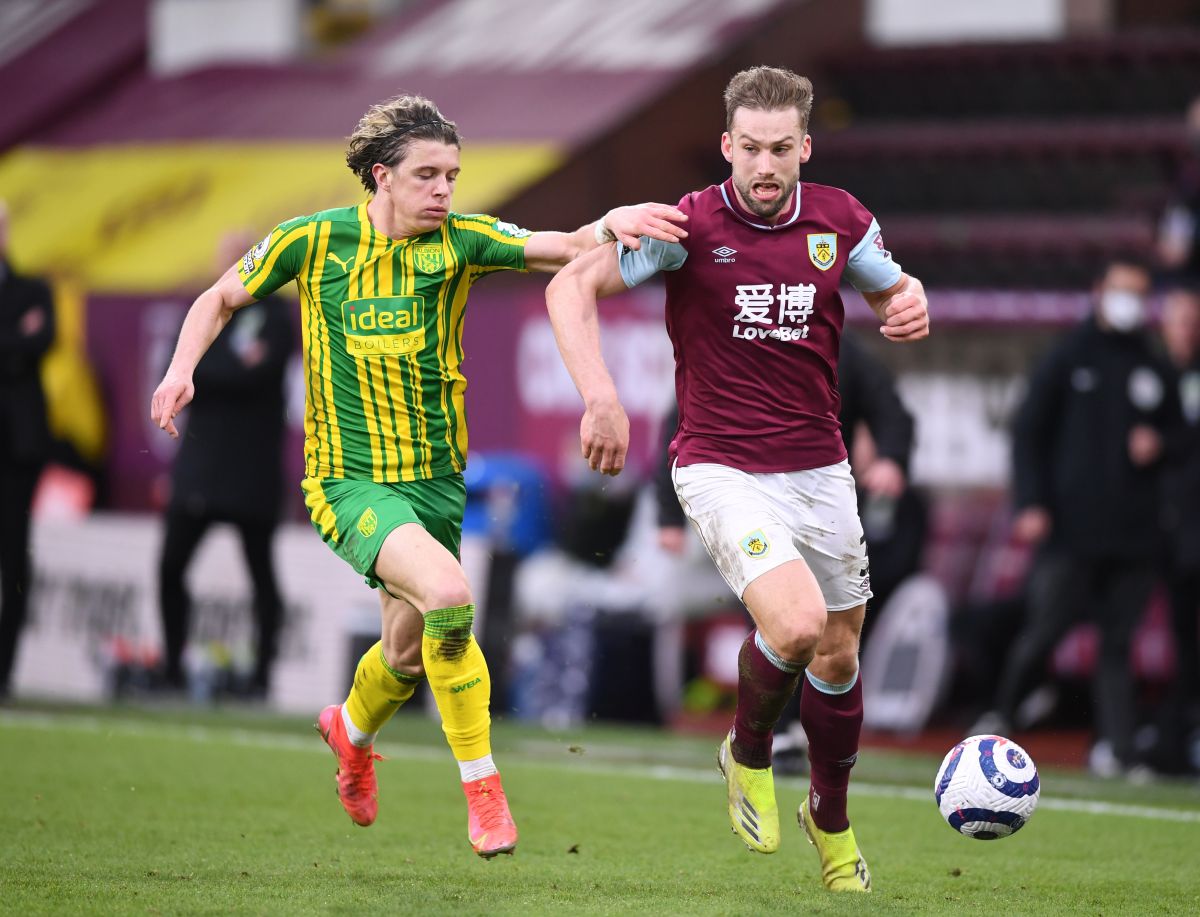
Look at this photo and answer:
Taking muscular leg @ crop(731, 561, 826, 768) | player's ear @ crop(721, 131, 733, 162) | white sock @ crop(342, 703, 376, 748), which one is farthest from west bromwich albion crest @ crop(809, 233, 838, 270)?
white sock @ crop(342, 703, 376, 748)

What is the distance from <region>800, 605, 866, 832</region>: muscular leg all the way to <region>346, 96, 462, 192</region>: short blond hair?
6.25 ft

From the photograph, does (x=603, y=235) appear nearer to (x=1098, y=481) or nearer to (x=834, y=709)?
(x=834, y=709)

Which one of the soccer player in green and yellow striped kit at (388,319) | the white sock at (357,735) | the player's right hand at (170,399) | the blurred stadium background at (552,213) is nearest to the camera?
the player's right hand at (170,399)

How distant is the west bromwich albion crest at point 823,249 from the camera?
607cm

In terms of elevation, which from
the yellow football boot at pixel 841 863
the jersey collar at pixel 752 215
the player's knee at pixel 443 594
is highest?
the jersey collar at pixel 752 215

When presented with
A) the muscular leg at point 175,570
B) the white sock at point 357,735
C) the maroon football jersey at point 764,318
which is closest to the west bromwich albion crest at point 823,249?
the maroon football jersey at point 764,318

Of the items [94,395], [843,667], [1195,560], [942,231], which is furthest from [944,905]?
[94,395]

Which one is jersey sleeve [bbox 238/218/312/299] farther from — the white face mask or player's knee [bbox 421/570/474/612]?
the white face mask

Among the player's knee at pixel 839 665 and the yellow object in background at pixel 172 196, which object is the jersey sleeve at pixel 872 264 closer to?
the player's knee at pixel 839 665

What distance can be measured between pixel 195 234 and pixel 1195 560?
9.47 m

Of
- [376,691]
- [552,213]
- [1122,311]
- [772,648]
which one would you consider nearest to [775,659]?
[772,648]

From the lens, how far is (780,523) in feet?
19.9

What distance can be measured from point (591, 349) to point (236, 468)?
5596 millimetres

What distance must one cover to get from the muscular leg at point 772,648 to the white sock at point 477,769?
0.72 metres
